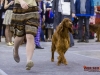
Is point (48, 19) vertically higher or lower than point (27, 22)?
lower

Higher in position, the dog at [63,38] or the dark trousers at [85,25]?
the dog at [63,38]

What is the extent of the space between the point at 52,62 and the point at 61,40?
2.38ft

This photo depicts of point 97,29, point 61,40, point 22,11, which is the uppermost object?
point 22,11

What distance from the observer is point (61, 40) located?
856 centimetres

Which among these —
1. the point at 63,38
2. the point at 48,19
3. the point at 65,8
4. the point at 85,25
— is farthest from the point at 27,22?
the point at 48,19

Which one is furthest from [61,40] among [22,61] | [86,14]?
[86,14]

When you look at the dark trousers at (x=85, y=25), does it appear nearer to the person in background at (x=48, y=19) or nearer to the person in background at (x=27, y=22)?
the person in background at (x=48, y=19)

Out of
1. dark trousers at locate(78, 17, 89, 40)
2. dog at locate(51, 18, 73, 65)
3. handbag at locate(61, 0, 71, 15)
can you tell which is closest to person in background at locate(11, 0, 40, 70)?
dog at locate(51, 18, 73, 65)

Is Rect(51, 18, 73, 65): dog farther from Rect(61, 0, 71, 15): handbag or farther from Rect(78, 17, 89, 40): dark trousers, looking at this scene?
Rect(78, 17, 89, 40): dark trousers

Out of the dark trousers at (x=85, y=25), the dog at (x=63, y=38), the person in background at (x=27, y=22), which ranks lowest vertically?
the dark trousers at (x=85, y=25)

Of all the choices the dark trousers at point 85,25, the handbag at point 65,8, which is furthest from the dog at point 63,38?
the dark trousers at point 85,25

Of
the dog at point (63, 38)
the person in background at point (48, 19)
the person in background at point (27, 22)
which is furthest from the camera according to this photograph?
the person in background at point (48, 19)

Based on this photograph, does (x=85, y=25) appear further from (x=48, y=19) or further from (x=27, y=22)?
(x=27, y=22)

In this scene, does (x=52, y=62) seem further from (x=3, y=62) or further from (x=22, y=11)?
(x=22, y=11)
